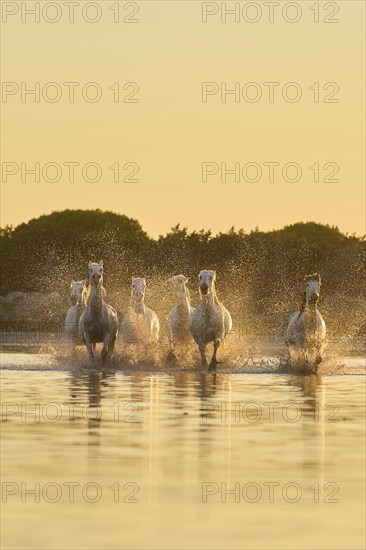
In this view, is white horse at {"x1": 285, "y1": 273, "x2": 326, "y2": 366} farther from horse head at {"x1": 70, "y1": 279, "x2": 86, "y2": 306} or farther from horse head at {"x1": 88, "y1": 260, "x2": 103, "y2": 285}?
horse head at {"x1": 70, "y1": 279, "x2": 86, "y2": 306}

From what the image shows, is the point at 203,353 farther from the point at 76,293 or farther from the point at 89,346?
the point at 76,293

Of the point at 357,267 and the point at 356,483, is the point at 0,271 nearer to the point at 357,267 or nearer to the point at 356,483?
the point at 357,267

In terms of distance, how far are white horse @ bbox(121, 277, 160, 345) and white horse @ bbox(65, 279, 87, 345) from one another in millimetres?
994

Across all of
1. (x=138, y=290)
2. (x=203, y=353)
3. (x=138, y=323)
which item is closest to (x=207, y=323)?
(x=203, y=353)

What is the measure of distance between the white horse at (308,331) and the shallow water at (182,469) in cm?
632

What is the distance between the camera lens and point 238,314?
2672 inches

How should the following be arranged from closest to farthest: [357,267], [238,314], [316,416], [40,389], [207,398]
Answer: [316,416]
[207,398]
[40,389]
[238,314]
[357,267]

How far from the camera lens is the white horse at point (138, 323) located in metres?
36.9

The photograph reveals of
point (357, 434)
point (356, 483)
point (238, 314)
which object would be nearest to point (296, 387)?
point (357, 434)

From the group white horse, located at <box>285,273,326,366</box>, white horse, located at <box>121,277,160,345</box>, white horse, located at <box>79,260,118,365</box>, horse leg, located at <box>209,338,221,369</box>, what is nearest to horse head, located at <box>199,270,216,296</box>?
horse leg, located at <box>209,338,221,369</box>

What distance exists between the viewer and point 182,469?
15.6 meters

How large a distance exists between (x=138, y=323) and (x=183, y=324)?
115cm

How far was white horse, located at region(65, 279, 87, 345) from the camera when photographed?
37.3m

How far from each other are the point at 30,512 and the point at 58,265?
76.8 meters
